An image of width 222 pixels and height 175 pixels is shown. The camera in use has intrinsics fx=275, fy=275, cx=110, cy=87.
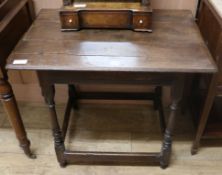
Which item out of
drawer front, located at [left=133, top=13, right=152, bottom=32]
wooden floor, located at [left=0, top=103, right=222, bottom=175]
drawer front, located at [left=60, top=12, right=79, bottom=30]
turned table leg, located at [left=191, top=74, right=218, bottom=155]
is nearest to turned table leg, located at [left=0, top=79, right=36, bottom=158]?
wooden floor, located at [left=0, top=103, right=222, bottom=175]

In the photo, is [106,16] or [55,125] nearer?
[106,16]

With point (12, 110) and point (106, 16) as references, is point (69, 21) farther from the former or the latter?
point (12, 110)

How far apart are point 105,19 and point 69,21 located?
15cm

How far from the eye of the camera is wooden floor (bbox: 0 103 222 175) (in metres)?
1.40

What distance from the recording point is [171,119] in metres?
1.16

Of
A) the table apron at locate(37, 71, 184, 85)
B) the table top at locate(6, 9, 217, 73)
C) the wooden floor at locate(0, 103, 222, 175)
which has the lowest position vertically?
the wooden floor at locate(0, 103, 222, 175)

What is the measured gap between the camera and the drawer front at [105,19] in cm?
111

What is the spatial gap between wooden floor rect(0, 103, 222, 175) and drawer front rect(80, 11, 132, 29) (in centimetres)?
69

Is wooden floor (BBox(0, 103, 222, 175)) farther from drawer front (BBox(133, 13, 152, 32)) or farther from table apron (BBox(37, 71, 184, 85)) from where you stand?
drawer front (BBox(133, 13, 152, 32))

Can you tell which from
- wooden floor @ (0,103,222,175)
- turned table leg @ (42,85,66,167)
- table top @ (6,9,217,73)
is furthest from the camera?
wooden floor @ (0,103,222,175)

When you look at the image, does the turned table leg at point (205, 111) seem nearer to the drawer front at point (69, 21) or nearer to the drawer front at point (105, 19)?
the drawer front at point (105, 19)

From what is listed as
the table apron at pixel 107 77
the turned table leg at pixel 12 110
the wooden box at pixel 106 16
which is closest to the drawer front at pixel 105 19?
the wooden box at pixel 106 16

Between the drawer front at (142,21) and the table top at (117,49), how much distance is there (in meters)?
0.02

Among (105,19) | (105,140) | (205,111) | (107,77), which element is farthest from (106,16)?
(105,140)
